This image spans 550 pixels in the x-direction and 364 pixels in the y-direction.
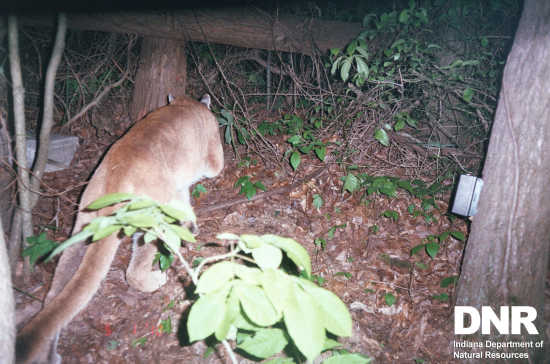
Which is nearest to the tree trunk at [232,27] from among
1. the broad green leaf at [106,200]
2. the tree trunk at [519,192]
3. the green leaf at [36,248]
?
the tree trunk at [519,192]

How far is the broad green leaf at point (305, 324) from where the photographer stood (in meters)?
0.82

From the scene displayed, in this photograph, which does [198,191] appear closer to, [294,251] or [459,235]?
[459,235]

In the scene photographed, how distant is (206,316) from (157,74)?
4.09 meters

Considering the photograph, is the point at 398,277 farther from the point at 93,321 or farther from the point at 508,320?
the point at 93,321

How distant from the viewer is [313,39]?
13.7 ft

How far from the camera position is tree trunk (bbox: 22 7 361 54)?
3.67 m

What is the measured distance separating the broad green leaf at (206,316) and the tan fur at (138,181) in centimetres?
137

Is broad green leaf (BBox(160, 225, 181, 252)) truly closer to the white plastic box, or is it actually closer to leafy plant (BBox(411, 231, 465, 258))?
leafy plant (BBox(411, 231, 465, 258))

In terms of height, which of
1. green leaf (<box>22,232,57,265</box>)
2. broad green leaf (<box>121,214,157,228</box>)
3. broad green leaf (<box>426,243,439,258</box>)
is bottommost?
green leaf (<box>22,232,57,265</box>)

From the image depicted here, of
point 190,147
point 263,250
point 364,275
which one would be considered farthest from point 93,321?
point 263,250

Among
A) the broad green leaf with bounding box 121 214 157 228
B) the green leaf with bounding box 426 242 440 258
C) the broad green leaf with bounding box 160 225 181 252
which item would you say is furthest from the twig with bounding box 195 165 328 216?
the broad green leaf with bounding box 121 214 157 228

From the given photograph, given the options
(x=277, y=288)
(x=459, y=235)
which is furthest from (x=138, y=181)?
(x=459, y=235)

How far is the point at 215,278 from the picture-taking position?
0.94 metres

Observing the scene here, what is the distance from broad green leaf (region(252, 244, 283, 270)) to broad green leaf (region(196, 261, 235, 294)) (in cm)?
9
